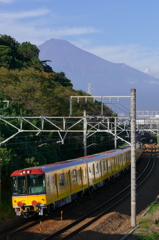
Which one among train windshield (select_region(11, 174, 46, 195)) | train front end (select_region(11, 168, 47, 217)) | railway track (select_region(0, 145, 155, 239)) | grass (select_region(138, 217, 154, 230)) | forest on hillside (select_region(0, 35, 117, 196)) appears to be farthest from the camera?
forest on hillside (select_region(0, 35, 117, 196))

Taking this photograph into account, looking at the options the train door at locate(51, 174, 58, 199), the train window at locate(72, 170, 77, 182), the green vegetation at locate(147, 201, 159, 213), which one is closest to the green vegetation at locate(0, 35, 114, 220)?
the train door at locate(51, 174, 58, 199)

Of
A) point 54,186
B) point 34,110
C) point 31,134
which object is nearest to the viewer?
point 54,186

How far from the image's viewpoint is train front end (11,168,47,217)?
15930 mm

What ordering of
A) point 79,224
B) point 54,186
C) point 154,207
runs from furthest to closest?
point 154,207 → point 54,186 → point 79,224

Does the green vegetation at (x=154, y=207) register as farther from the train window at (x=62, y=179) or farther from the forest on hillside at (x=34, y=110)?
the forest on hillside at (x=34, y=110)

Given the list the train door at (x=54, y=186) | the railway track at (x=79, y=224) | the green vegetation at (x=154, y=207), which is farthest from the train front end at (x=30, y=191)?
the green vegetation at (x=154, y=207)

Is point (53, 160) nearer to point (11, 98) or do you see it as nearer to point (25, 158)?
point (25, 158)

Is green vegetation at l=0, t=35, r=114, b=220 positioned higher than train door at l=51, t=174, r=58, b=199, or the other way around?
green vegetation at l=0, t=35, r=114, b=220

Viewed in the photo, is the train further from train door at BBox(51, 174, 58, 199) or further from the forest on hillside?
the forest on hillside

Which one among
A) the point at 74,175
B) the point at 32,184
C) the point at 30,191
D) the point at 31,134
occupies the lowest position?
the point at 30,191

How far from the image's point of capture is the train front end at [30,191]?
15.9 m

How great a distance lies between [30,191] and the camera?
1609cm

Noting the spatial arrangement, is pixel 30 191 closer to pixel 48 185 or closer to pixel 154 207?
pixel 48 185

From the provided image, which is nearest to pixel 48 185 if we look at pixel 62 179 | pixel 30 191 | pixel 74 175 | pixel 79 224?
pixel 30 191
